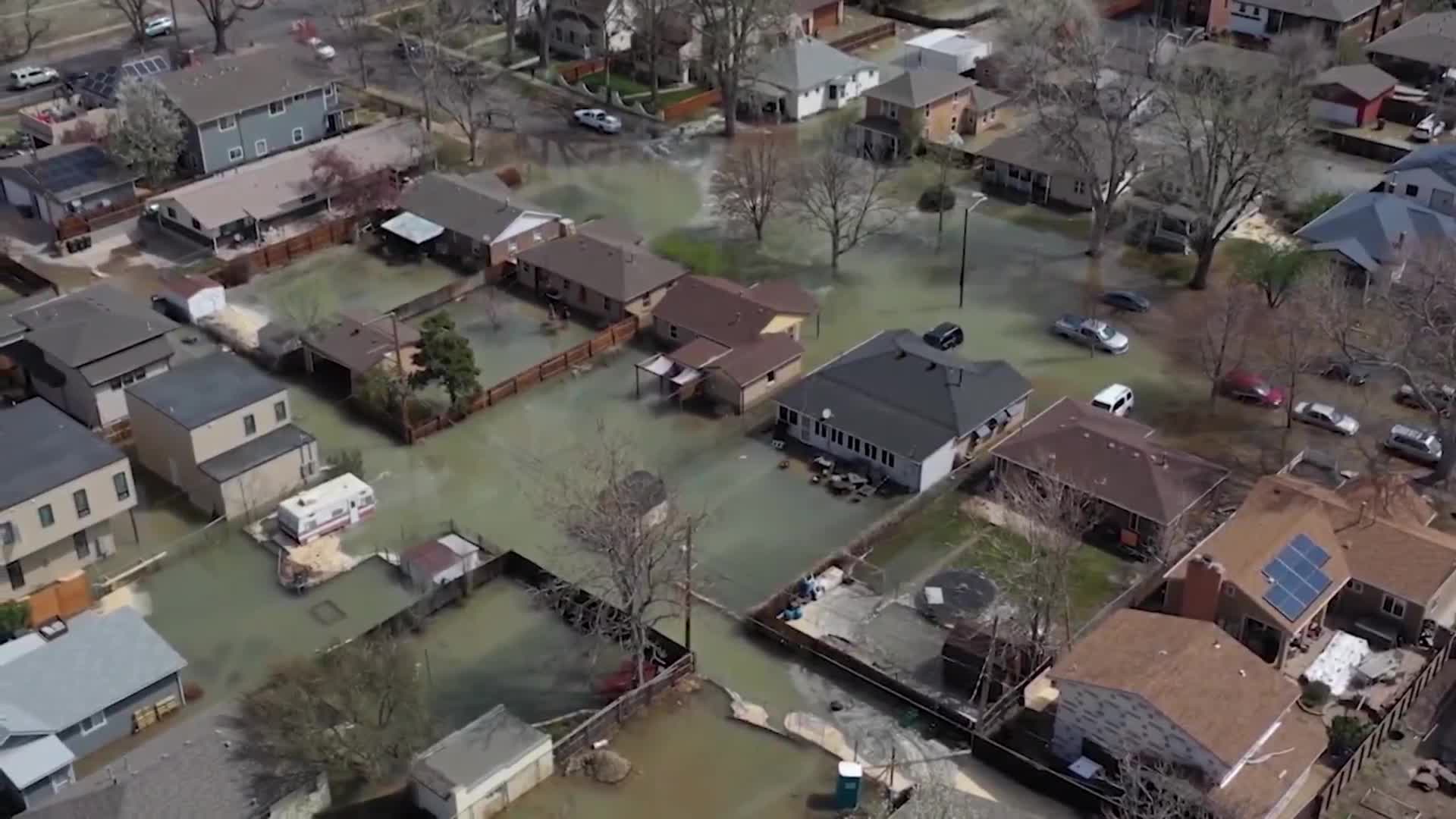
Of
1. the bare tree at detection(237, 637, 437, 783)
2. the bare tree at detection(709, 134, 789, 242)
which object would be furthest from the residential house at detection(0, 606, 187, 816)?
the bare tree at detection(709, 134, 789, 242)

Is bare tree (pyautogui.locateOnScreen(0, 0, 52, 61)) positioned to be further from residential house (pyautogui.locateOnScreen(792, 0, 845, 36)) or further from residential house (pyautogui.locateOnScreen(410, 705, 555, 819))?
residential house (pyautogui.locateOnScreen(410, 705, 555, 819))

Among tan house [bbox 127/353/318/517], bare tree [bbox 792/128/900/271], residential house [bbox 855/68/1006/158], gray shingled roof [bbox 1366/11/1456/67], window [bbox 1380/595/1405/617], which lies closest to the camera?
window [bbox 1380/595/1405/617]

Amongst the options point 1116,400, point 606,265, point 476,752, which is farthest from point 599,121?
point 476,752

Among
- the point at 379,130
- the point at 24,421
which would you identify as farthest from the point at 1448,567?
the point at 379,130

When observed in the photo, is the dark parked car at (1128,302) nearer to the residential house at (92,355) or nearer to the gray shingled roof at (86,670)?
the residential house at (92,355)

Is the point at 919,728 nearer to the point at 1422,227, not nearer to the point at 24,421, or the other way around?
the point at 24,421
